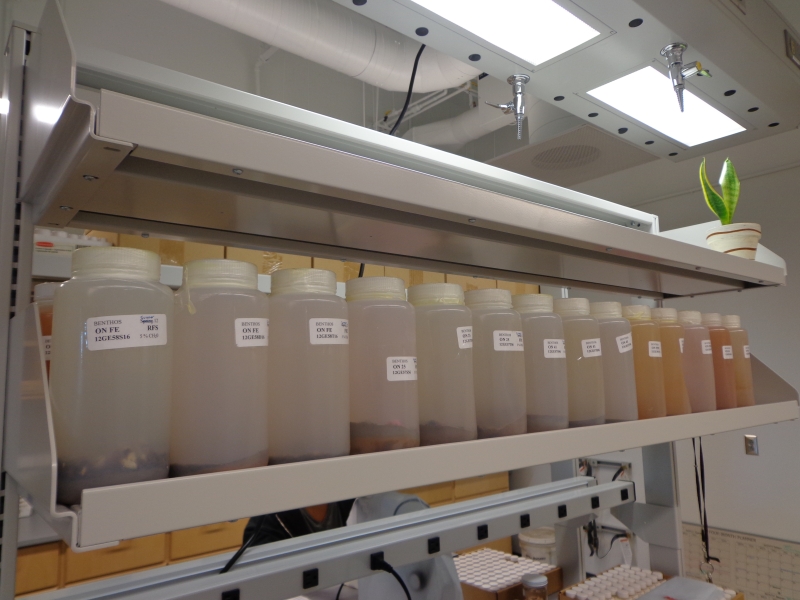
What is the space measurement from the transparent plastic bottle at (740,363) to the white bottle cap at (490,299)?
0.88 metres

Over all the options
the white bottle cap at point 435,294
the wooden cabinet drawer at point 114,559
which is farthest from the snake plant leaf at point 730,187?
the wooden cabinet drawer at point 114,559

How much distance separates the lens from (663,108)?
1.62 metres

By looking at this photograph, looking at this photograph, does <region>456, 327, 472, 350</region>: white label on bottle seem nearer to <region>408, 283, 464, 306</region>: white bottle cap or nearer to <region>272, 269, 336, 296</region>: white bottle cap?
<region>408, 283, 464, 306</region>: white bottle cap

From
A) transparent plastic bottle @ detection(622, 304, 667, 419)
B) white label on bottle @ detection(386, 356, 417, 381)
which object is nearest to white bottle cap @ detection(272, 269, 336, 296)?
white label on bottle @ detection(386, 356, 417, 381)

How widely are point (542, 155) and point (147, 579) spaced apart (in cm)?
235

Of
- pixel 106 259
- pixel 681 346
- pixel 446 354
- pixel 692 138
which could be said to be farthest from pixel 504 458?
pixel 692 138

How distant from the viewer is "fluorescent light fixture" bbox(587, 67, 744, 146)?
4.87ft

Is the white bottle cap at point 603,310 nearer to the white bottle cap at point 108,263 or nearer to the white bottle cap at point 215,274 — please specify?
the white bottle cap at point 215,274

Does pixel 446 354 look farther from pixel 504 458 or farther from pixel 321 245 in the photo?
pixel 321 245

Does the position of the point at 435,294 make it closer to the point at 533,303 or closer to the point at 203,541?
the point at 533,303

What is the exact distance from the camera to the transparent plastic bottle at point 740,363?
144 cm

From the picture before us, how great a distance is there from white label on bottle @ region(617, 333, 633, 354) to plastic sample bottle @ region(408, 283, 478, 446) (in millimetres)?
417

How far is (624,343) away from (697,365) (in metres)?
0.32

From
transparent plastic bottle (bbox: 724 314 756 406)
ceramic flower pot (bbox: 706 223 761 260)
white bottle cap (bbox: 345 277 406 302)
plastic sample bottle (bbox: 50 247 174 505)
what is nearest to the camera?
plastic sample bottle (bbox: 50 247 174 505)
